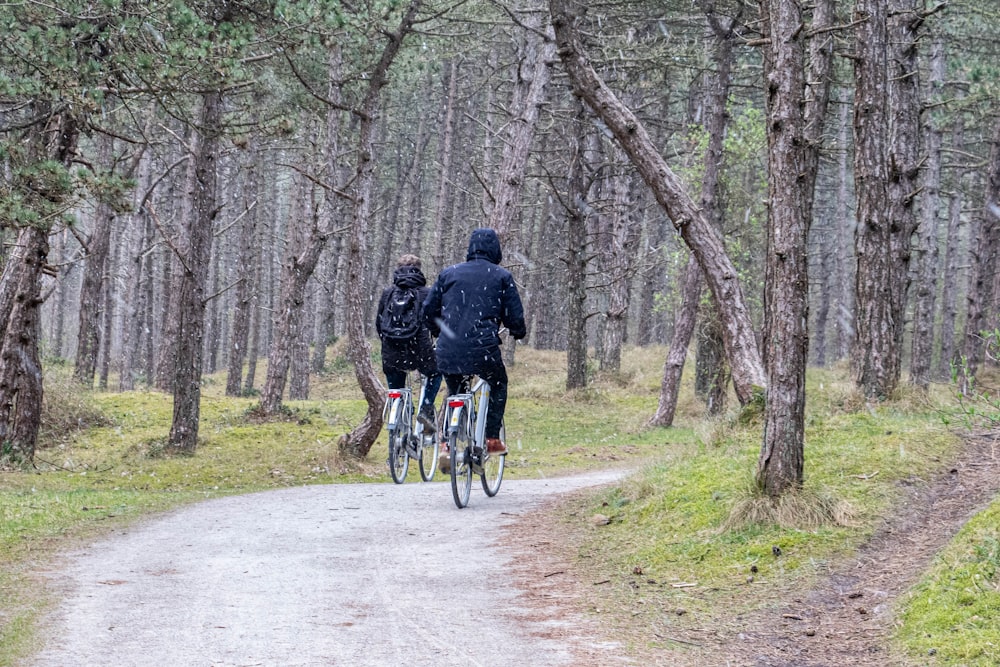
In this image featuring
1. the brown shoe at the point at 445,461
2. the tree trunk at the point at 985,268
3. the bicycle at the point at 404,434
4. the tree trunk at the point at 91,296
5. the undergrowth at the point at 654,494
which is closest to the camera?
the undergrowth at the point at 654,494

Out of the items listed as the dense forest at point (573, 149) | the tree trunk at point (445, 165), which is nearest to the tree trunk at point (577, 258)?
the dense forest at point (573, 149)

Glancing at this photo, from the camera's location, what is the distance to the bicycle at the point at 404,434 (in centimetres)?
1063

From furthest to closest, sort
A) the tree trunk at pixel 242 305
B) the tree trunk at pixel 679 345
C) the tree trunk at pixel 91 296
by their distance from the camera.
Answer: the tree trunk at pixel 242 305 < the tree trunk at pixel 91 296 < the tree trunk at pixel 679 345

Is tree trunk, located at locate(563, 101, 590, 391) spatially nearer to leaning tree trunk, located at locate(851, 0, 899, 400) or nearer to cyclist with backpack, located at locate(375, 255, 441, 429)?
leaning tree trunk, located at locate(851, 0, 899, 400)

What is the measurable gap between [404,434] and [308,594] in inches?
193

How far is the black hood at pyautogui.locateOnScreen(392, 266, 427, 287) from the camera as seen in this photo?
11.0 metres

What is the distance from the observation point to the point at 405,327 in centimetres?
1105

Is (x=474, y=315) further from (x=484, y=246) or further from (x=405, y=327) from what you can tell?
(x=405, y=327)

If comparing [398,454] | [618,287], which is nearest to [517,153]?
[398,454]

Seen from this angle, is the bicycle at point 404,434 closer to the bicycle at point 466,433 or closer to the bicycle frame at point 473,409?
the bicycle at point 466,433

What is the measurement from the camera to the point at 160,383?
27000 mm

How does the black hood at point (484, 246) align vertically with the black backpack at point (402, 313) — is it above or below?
above

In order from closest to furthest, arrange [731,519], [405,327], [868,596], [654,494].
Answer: [868,596] → [731,519] → [654,494] → [405,327]

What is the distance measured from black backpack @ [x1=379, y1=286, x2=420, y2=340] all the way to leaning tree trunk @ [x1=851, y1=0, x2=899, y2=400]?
5600 millimetres
